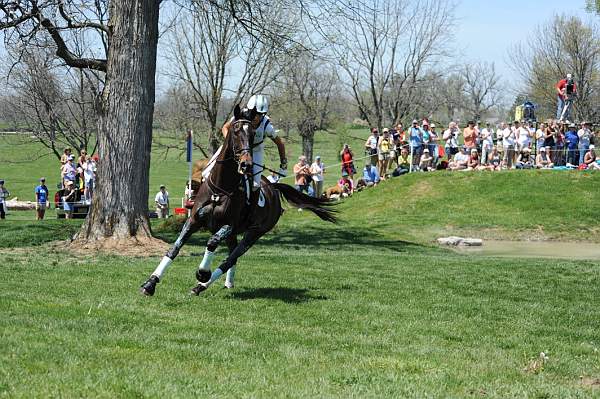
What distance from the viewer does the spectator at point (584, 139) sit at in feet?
99.0

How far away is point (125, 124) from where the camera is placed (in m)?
16.5

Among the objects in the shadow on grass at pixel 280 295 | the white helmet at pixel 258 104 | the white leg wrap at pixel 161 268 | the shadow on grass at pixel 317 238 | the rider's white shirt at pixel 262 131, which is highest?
the white helmet at pixel 258 104

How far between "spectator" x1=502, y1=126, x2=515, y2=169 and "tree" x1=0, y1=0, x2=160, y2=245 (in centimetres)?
1749

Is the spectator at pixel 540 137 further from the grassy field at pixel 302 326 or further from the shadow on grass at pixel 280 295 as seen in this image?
the shadow on grass at pixel 280 295

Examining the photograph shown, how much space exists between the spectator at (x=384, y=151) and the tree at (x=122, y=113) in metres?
15.4

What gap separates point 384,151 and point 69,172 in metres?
12.2

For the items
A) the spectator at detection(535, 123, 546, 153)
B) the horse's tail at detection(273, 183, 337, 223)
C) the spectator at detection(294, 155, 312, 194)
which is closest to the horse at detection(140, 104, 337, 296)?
the horse's tail at detection(273, 183, 337, 223)

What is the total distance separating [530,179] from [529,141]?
84.8 inches

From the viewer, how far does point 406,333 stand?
28.1 feet

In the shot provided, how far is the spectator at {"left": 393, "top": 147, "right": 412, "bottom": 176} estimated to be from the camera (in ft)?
105

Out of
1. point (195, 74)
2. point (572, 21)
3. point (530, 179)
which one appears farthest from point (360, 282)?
point (572, 21)

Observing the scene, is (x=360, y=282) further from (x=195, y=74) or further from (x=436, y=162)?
(x=195, y=74)

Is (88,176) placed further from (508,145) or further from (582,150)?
(582,150)

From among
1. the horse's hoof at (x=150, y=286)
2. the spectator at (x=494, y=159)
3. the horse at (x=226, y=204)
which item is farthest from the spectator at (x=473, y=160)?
the horse's hoof at (x=150, y=286)
